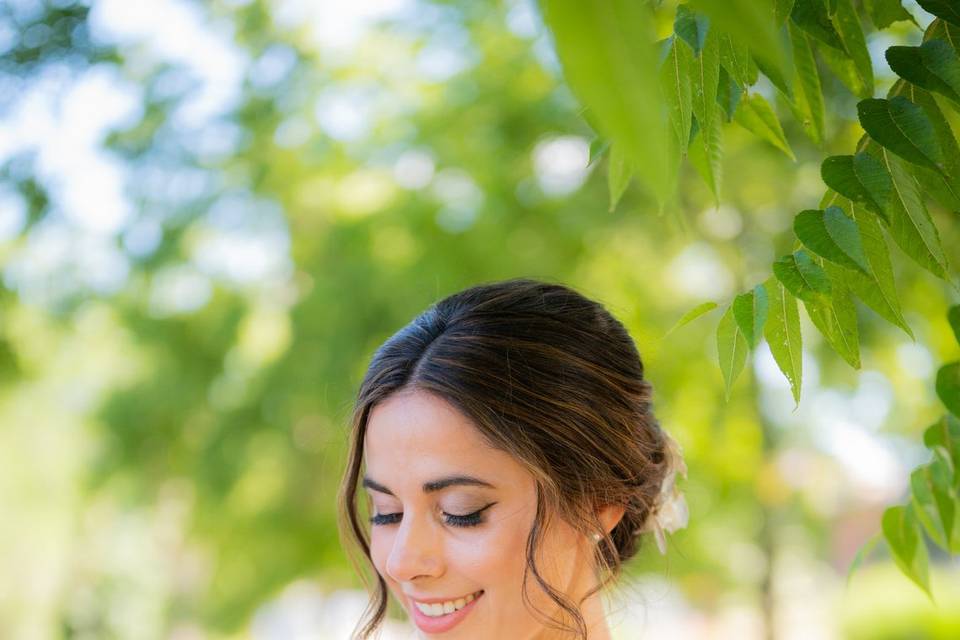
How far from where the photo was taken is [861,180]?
1.14 metres

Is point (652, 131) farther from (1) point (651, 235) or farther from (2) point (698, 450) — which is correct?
(2) point (698, 450)

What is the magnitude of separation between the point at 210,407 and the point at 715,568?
14.1 ft

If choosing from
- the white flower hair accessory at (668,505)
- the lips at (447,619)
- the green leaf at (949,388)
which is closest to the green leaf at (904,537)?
the green leaf at (949,388)

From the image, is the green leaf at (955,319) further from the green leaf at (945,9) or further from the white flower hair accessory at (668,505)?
the white flower hair accessory at (668,505)

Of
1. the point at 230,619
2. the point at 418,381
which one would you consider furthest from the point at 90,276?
the point at 418,381

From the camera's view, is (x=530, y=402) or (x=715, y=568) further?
(x=715, y=568)

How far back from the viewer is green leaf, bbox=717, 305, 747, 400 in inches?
49.1

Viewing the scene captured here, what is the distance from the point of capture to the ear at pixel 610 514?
2.24 metres

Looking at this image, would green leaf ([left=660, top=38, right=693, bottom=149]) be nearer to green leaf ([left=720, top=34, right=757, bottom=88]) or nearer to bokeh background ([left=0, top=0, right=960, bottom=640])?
green leaf ([left=720, top=34, right=757, bottom=88])

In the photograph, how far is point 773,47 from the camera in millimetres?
553

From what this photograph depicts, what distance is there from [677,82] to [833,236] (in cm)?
22

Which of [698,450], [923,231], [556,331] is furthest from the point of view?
[698,450]

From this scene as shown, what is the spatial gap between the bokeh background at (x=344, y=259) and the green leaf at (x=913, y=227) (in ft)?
15.1

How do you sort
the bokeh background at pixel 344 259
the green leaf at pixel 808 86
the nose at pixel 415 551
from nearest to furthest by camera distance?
the green leaf at pixel 808 86, the nose at pixel 415 551, the bokeh background at pixel 344 259
